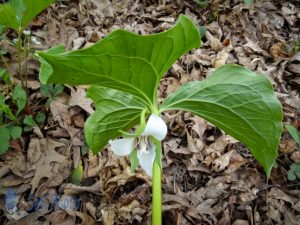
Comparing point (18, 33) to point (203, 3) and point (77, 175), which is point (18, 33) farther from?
point (203, 3)

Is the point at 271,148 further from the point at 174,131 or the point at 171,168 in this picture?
the point at 174,131

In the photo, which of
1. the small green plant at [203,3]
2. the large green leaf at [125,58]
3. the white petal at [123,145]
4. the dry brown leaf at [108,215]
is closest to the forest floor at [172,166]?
the dry brown leaf at [108,215]

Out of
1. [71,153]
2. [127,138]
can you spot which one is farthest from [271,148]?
[71,153]

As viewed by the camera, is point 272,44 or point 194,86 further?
point 272,44

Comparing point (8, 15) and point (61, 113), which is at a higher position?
point (8, 15)

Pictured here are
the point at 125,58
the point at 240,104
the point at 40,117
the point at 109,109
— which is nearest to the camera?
the point at 125,58

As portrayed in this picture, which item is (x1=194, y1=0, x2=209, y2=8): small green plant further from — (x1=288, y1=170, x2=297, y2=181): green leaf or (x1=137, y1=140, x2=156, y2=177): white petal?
(x1=137, y1=140, x2=156, y2=177): white petal

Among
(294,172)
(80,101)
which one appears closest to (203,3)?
(80,101)
